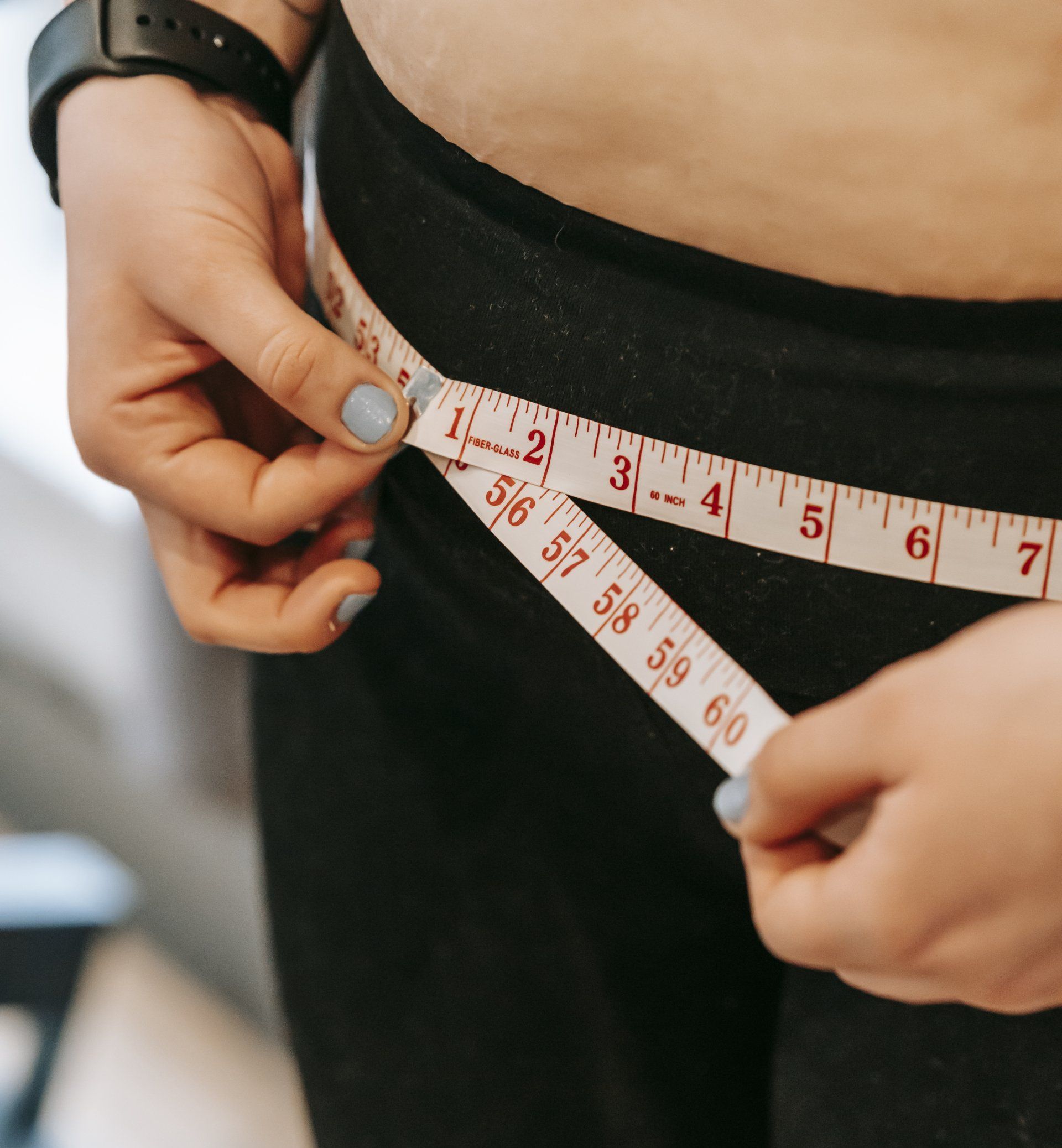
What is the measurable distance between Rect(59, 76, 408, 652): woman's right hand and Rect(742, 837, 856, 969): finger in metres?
0.29

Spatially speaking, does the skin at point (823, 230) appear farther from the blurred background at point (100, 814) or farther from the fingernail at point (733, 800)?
the blurred background at point (100, 814)

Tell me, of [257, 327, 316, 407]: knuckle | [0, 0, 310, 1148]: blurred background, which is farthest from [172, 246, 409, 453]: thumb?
[0, 0, 310, 1148]: blurred background

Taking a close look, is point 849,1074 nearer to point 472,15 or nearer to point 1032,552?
point 1032,552

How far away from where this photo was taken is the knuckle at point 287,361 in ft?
1.79

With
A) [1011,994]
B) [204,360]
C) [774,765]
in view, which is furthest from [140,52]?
[1011,994]

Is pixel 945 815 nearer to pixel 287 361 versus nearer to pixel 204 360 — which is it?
pixel 287 361

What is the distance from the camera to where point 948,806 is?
1.27 feet

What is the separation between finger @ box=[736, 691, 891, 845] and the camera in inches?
16.2

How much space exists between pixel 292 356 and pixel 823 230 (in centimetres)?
28

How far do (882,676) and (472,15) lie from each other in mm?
362

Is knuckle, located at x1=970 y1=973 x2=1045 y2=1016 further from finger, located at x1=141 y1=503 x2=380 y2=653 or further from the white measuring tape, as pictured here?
finger, located at x1=141 y1=503 x2=380 y2=653

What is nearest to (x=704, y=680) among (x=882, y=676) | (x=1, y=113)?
(x=882, y=676)

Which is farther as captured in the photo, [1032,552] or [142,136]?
[142,136]

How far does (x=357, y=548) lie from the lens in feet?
2.20
